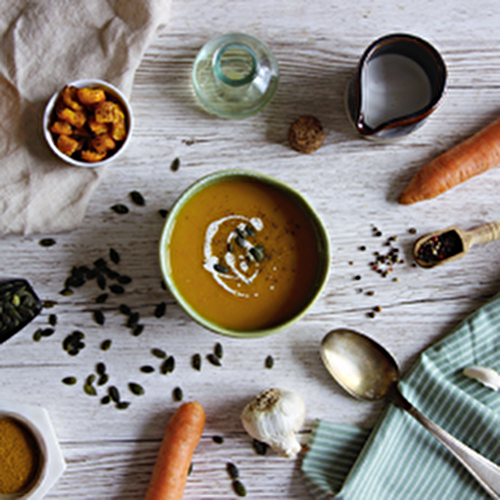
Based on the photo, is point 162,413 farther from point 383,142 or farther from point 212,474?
point 383,142

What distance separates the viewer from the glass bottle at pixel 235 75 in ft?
5.44

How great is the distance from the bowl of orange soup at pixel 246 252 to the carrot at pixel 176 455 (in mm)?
434

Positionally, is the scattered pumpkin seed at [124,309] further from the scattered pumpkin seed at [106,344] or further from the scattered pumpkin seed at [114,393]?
the scattered pumpkin seed at [114,393]

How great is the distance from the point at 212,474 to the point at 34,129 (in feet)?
4.65

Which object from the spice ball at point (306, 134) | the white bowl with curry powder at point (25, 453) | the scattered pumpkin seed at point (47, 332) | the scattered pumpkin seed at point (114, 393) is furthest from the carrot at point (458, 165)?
the white bowl with curry powder at point (25, 453)

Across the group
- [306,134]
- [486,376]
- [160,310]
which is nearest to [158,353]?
[160,310]

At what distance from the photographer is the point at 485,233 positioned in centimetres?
171

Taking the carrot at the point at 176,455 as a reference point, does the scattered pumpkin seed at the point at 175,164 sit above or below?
above

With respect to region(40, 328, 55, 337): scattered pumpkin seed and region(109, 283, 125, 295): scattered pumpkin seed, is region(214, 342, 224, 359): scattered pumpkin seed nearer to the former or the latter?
region(109, 283, 125, 295): scattered pumpkin seed

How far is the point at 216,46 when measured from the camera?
1.67 m

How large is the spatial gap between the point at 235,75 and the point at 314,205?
1.82 feet

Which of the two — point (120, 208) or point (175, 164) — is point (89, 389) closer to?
point (120, 208)

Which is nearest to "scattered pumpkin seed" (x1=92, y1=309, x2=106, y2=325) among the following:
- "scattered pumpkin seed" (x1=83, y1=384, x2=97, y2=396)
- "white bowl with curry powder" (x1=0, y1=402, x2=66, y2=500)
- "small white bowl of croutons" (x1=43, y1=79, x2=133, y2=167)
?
"scattered pumpkin seed" (x1=83, y1=384, x2=97, y2=396)

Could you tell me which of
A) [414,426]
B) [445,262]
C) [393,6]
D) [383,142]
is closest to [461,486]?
[414,426]
